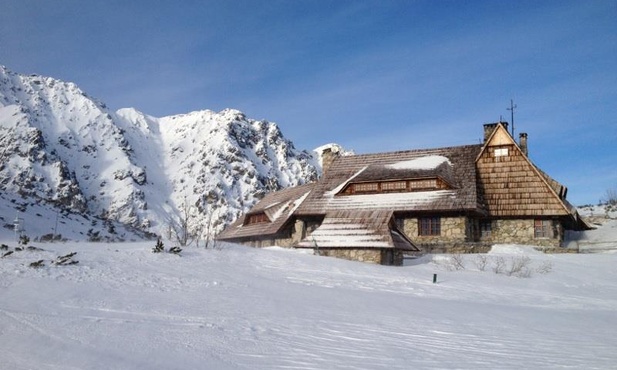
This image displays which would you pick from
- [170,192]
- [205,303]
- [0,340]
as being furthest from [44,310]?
[170,192]

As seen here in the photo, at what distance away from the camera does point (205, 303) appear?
8906mm

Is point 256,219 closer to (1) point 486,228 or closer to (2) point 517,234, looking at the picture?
(1) point 486,228

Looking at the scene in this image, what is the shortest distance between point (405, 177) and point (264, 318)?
2232 cm

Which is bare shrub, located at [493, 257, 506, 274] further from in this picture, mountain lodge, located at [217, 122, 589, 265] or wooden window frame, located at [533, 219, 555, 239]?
wooden window frame, located at [533, 219, 555, 239]

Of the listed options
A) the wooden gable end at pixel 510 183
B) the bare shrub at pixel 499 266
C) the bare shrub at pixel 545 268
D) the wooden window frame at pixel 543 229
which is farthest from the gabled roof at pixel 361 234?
the wooden window frame at pixel 543 229

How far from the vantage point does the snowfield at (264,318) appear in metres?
5.80

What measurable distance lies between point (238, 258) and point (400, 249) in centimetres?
856

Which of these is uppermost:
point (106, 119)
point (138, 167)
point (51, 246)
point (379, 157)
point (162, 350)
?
point (106, 119)

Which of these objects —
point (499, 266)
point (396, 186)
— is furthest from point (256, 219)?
point (499, 266)

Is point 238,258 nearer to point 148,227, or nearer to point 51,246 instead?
point 51,246

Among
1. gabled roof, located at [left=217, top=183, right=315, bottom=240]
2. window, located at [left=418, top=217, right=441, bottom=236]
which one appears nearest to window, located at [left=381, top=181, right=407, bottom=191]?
window, located at [left=418, top=217, right=441, bottom=236]

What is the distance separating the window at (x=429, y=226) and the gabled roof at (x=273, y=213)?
26.8ft

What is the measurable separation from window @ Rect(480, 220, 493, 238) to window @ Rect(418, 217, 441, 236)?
284 cm

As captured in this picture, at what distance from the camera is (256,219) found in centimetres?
3712
